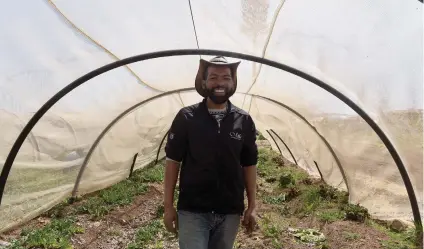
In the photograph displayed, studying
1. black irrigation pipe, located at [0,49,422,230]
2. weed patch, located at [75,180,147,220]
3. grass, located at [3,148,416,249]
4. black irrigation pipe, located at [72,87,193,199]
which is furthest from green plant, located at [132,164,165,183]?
black irrigation pipe, located at [0,49,422,230]

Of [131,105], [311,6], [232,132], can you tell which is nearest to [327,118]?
[311,6]

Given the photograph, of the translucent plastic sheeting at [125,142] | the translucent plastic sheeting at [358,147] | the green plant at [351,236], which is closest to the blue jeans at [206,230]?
the translucent plastic sheeting at [358,147]

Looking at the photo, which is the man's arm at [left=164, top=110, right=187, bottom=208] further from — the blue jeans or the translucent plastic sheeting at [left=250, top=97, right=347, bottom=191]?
the translucent plastic sheeting at [left=250, top=97, right=347, bottom=191]

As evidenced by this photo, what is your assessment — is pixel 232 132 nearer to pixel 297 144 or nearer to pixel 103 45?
pixel 103 45

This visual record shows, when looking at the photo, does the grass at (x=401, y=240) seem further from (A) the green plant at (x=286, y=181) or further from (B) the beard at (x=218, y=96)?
(A) the green plant at (x=286, y=181)

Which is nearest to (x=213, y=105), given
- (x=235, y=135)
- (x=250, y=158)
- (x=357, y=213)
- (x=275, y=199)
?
(x=235, y=135)

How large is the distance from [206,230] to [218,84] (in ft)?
3.35

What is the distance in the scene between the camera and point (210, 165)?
278cm

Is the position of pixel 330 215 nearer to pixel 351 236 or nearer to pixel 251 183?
pixel 351 236

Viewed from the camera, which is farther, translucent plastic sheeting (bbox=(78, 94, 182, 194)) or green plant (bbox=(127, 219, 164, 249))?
translucent plastic sheeting (bbox=(78, 94, 182, 194))

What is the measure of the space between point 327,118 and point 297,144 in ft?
8.42

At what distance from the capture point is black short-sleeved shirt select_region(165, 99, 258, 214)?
9.11ft

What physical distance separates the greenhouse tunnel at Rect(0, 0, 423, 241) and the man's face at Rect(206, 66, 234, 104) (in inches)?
67.7

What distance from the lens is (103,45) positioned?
195 inches
